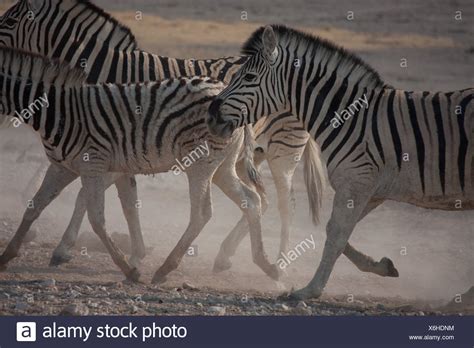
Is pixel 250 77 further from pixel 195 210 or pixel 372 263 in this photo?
pixel 372 263

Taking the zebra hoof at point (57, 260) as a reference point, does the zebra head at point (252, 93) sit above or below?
above

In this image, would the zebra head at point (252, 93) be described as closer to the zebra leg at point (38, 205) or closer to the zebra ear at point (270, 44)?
the zebra ear at point (270, 44)

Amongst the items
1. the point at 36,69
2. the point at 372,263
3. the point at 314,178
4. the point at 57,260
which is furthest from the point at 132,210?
the point at 372,263

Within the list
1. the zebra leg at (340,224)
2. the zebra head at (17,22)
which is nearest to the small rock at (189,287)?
the zebra leg at (340,224)

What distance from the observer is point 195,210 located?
8.84 m

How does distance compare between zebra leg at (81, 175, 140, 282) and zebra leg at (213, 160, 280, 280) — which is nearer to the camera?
zebra leg at (81, 175, 140, 282)

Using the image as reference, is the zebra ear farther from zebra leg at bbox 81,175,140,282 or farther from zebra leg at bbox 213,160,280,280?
zebra leg at bbox 81,175,140,282

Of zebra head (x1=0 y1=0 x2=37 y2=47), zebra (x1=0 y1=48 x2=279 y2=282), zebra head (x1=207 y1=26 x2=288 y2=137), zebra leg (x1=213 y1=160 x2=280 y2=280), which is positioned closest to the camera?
zebra head (x1=207 y1=26 x2=288 y2=137)

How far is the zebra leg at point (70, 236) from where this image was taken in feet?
30.8

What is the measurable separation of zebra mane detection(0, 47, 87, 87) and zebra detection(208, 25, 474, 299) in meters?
1.26

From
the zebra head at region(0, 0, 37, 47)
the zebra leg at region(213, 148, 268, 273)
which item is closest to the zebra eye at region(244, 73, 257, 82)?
the zebra leg at region(213, 148, 268, 273)

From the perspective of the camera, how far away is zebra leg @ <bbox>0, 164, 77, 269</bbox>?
29.0 feet

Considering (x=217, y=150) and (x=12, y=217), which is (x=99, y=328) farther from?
(x=12, y=217)

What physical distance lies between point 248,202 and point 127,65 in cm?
188
